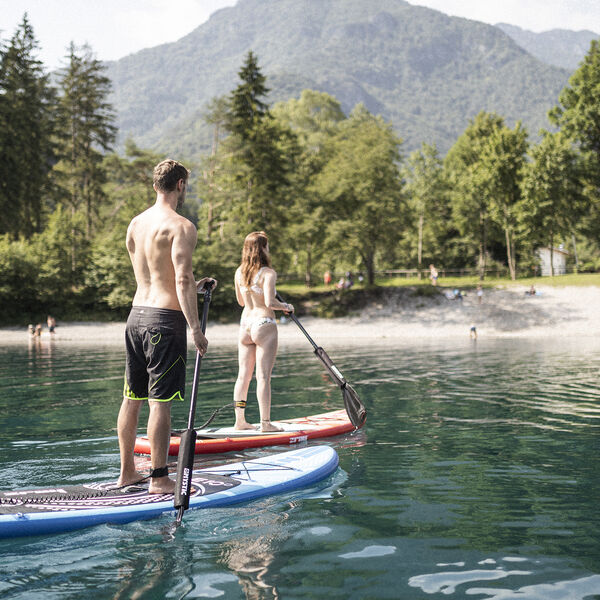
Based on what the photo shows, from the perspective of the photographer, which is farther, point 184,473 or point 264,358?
point 264,358

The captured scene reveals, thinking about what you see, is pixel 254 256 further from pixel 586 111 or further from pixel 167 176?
pixel 586 111

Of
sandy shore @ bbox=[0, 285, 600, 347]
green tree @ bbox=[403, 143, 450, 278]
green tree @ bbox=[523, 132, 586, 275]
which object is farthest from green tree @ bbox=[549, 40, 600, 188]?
sandy shore @ bbox=[0, 285, 600, 347]

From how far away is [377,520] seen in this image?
5.21 meters

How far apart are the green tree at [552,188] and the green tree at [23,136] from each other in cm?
3660

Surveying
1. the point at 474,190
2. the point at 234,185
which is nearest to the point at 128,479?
the point at 234,185

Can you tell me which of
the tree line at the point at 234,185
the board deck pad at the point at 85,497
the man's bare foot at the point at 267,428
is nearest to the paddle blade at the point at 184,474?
the board deck pad at the point at 85,497

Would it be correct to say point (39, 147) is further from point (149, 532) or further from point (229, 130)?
point (149, 532)

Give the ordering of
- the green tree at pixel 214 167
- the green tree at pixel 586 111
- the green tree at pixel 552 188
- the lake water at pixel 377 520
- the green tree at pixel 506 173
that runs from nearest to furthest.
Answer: the lake water at pixel 377 520 → the green tree at pixel 214 167 → the green tree at pixel 552 188 → the green tree at pixel 586 111 → the green tree at pixel 506 173

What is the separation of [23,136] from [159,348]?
4640 cm

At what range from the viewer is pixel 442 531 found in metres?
4.93

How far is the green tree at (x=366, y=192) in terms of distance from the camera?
45.4m

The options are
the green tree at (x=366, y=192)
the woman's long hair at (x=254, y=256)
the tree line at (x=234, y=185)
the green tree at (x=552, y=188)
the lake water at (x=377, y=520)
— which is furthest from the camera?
the green tree at (x=552, y=188)

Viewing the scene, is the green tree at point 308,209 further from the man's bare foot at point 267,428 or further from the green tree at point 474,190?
the man's bare foot at point 267,428

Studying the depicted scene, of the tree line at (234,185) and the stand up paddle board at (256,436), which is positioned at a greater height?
the tree line at (234,185)
